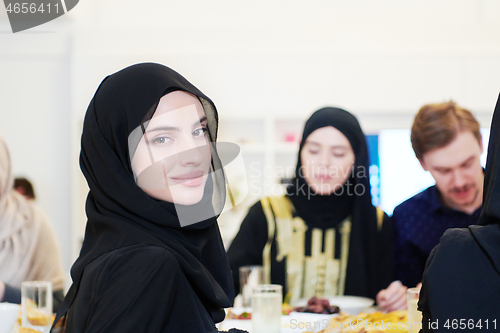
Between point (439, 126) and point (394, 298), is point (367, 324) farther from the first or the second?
point (439, 126)

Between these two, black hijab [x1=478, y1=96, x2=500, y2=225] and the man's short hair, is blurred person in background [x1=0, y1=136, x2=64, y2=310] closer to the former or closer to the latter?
the man's short hair

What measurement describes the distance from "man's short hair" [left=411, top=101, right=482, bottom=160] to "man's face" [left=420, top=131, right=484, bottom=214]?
0.02m

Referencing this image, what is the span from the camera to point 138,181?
3.15 feet

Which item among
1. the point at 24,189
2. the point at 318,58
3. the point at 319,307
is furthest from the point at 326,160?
the point at 24,189

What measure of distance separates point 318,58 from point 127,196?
270cm

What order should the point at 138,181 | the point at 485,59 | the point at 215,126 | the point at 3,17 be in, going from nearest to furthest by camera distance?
the point at 138,181 < the point at 215,126 < the point at 485,59 < the point at 3,17

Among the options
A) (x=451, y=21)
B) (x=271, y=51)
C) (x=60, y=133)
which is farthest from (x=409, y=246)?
(x=60, y=133)

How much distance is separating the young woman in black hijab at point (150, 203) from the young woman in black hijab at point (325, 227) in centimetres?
91

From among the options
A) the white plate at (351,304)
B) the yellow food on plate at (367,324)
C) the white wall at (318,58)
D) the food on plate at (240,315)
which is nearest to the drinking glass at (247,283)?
the food on plate at (240,315)

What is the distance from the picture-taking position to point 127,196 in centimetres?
92

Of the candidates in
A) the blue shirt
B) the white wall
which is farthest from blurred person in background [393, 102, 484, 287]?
the white wall

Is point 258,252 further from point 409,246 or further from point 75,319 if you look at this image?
point 75,319

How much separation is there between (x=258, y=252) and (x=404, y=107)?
1.85 metres

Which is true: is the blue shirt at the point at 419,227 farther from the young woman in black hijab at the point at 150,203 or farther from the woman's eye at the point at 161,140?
the woman's eye at the point at 161,140
